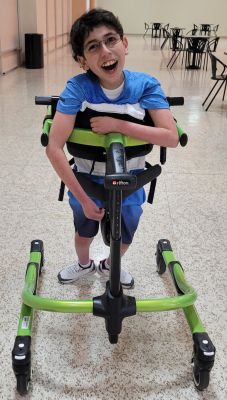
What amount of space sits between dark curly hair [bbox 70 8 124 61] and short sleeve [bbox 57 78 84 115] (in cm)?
11

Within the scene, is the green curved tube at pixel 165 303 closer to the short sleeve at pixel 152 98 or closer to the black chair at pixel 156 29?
the short sleeve at pixel 152 98

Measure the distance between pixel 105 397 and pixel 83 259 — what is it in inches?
24.6

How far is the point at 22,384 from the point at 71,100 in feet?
2.81

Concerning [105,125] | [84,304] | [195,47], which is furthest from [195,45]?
[84,304]

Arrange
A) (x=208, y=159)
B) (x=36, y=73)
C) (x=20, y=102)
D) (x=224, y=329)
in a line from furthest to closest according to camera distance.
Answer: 1. (x=36, y=73)
2. (x=20, y=102)
3. (x=208, y=159)
4. (x=224, y=329)

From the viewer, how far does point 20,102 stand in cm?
480

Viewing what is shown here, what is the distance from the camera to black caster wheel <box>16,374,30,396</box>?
111 centimetres

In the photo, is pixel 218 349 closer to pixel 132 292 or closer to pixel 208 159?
pixel 132 292

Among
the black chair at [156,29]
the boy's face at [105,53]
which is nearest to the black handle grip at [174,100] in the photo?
the boy's face at [105,53]

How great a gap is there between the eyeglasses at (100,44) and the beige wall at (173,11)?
716 inches

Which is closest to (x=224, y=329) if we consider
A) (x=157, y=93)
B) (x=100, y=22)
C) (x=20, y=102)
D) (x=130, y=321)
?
(x=130, y=321)

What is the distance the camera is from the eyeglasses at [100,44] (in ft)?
3.51

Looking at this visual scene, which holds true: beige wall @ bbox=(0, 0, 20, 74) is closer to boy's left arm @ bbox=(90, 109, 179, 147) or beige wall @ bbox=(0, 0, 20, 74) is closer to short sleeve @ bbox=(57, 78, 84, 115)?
short sleeve @ bbox=(57, 78, 84, 115)

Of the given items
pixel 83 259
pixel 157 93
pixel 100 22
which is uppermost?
pixel 100 22
